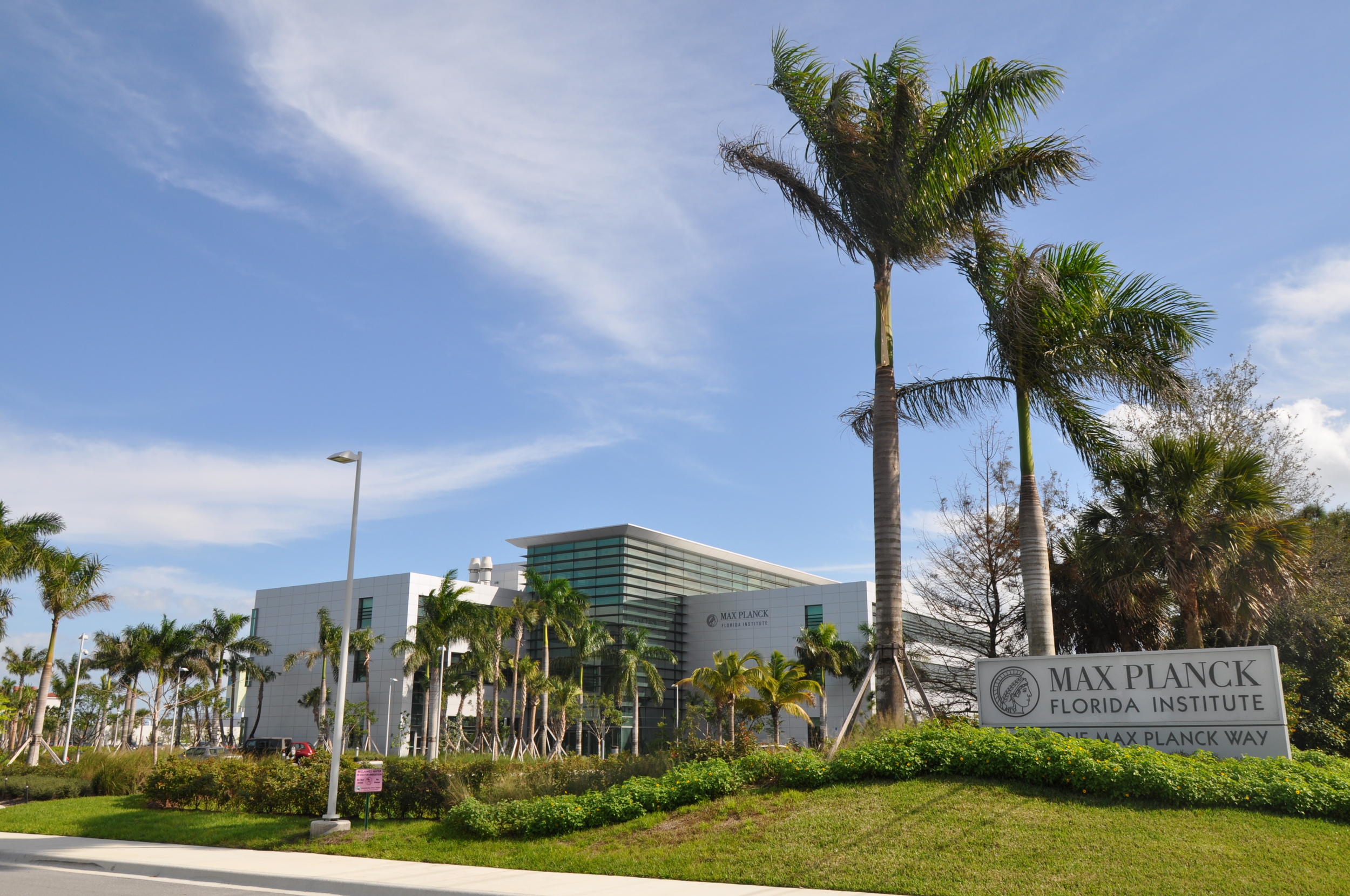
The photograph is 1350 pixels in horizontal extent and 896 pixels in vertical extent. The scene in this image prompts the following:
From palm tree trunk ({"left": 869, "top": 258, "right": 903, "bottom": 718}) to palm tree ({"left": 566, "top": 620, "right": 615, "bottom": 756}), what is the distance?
36433 mm

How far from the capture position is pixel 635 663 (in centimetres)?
5569

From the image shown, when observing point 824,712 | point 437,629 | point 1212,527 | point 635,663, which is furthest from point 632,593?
point 1212,527

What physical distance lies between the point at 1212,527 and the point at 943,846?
1394cm

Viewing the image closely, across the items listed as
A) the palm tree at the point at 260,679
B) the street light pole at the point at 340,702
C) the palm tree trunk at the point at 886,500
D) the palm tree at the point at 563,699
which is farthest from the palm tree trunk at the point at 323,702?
the palm tree trunk at the point at 886,500

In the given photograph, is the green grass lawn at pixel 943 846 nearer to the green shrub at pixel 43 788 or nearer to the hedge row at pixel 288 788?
the hedge row at pixel 288 788

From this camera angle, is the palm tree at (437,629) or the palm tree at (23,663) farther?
the palm tree at (23,663)

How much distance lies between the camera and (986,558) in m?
26.7

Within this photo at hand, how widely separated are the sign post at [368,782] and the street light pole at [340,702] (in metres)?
0.58

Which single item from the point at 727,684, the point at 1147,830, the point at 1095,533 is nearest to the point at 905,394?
the point at 1095,533

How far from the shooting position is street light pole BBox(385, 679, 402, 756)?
59.1 metres

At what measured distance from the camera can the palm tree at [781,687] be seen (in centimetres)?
3428

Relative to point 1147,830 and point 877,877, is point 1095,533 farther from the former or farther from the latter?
point 877,877

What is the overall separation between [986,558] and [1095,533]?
364 cm

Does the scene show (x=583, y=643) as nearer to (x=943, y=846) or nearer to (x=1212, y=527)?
(x=1212, y=527)
